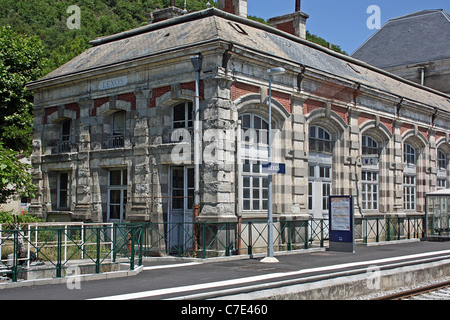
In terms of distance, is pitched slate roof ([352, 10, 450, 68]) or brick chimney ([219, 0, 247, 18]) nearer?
brick chimney ([219, 0, 247, 18])

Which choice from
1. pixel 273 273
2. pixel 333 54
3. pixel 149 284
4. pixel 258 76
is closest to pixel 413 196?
pixel 333 54

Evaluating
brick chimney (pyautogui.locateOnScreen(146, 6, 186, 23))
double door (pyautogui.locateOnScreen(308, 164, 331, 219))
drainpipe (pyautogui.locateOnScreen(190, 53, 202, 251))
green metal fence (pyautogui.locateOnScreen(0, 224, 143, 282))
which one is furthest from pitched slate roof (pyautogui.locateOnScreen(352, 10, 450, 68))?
green metal fence (pyautogui.locateOnScreen(0, 224, 143, 282))

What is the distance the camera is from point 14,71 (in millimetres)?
31266

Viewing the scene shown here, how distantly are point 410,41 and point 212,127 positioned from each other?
29.0 meters

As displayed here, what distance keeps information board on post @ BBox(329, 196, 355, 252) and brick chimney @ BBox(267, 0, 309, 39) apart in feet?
30.8

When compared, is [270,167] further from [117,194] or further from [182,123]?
[117,194]

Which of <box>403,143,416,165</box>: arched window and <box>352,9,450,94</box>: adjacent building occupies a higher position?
<box>352,9,450,94</box>: adjacent building

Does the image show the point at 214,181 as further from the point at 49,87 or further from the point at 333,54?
the point at 333,54

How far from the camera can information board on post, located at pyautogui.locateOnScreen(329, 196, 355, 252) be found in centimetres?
1962

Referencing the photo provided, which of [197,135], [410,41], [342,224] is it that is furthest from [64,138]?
[410,41]

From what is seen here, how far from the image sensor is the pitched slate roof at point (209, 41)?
19859 mm

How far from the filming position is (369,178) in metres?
26.1

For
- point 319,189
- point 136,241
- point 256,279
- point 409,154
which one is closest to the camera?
point 256,279

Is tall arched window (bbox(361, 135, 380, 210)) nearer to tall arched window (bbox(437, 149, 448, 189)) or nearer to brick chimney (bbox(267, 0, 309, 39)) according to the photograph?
brick chimney (bbox(267, 0, 309, 39))
